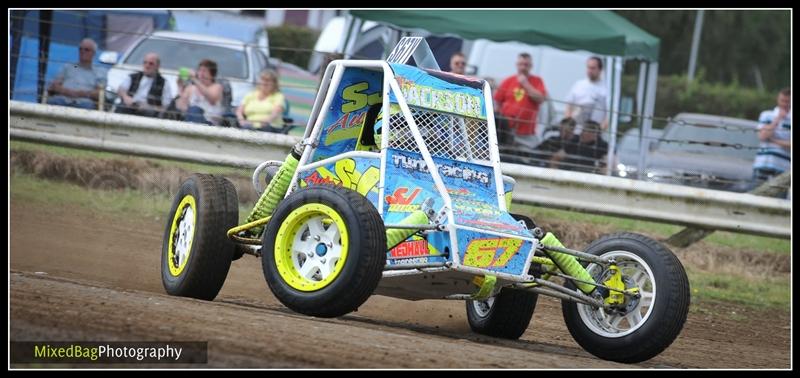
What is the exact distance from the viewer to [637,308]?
23.0 ft

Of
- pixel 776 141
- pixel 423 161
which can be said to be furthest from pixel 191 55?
pixel 423 161

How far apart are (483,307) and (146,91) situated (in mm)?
5987

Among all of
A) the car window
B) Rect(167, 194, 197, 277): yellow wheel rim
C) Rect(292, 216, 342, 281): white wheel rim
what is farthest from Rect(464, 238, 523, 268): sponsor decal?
the car window

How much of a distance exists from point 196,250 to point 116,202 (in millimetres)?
4866

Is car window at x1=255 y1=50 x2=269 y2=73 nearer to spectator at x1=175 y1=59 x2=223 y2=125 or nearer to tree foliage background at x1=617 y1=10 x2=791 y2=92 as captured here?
spectator at x1=175 y1=59 x2=223 y2=125

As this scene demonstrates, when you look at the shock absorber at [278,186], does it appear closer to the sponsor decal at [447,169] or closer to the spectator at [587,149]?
the sponsor decal at [447,169]

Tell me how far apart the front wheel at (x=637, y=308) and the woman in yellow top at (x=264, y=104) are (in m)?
6.05

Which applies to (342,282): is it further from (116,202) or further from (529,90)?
(529,90)

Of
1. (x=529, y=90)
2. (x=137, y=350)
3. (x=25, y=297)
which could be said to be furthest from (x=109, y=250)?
(x=529, y=90)

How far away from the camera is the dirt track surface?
5.51m

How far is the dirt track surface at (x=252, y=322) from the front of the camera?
5512 mm

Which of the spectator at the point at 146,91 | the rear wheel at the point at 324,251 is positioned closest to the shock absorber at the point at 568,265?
the rear wheel at the point at 324,251

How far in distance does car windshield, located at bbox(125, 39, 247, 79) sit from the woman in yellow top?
2.27 meters

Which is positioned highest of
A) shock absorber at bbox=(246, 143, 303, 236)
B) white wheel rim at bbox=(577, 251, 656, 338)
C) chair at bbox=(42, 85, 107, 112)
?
chair at bbox=(42, 85, 107, 112)
